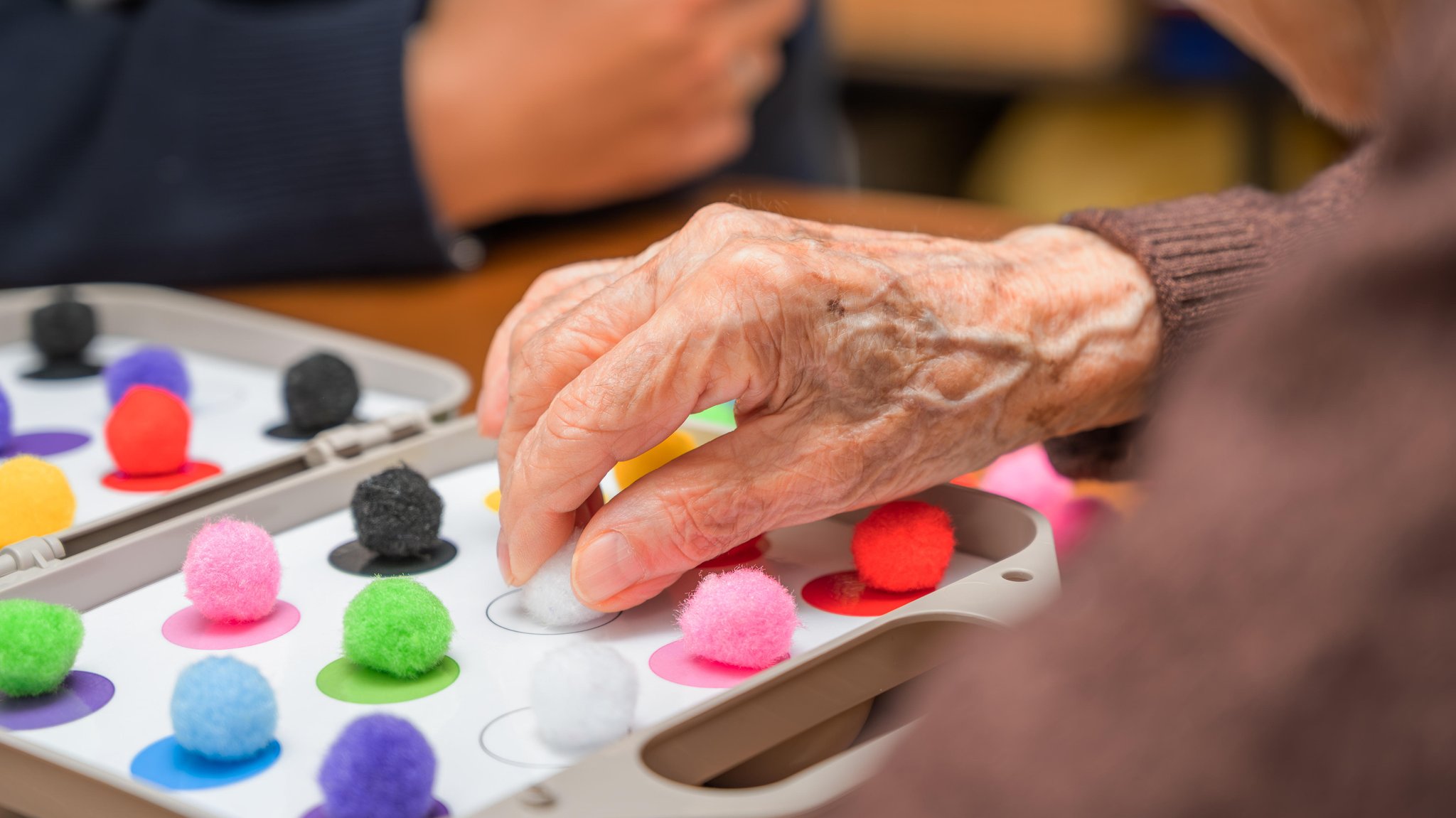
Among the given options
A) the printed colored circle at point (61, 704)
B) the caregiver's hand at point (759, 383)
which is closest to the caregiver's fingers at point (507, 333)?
the caregiver's hand at point (759, 383)

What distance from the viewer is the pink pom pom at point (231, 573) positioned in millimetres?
619

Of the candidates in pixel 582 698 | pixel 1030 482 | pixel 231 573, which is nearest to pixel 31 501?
pixel 231 573

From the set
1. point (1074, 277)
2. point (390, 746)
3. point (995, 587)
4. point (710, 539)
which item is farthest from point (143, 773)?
point (1074, 277)

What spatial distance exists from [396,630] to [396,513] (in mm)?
123

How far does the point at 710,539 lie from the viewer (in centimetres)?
64

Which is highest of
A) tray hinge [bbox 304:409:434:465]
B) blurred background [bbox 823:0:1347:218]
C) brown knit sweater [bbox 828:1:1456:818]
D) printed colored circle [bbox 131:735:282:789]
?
brown knit sweater [bbox 828:1:1456:818]

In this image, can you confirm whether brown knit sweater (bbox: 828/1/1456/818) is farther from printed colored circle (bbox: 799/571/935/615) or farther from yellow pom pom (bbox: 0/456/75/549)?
yellow pom pom (bbox: 0/456/75/549)

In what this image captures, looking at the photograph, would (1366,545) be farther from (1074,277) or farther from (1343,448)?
(1074,277)

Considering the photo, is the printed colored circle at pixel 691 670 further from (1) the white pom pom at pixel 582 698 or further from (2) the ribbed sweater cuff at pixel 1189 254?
(2) the ribbed sweater cuff at pixel 1189 254

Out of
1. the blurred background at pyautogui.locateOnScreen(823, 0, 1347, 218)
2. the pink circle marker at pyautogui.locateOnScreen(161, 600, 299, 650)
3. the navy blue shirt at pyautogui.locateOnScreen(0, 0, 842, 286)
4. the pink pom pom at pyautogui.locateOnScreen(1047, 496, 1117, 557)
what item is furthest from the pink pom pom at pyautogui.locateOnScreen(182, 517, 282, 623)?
the blurred background at pyautogui.locateOnScreen(823, 0, 1347, 218)

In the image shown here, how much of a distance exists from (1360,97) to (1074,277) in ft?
0.73

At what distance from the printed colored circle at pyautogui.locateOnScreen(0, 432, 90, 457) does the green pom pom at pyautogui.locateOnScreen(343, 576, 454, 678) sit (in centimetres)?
37

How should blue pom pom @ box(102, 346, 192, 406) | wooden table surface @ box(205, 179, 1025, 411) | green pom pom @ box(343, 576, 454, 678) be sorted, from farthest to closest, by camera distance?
wooden table surface @ box(205, 179, 1025, 411), blue pom pom @ box(102, 346, 192, 406), green pom pom @ box(343, 576, 454, 678)

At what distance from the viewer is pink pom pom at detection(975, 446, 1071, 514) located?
0.85m
